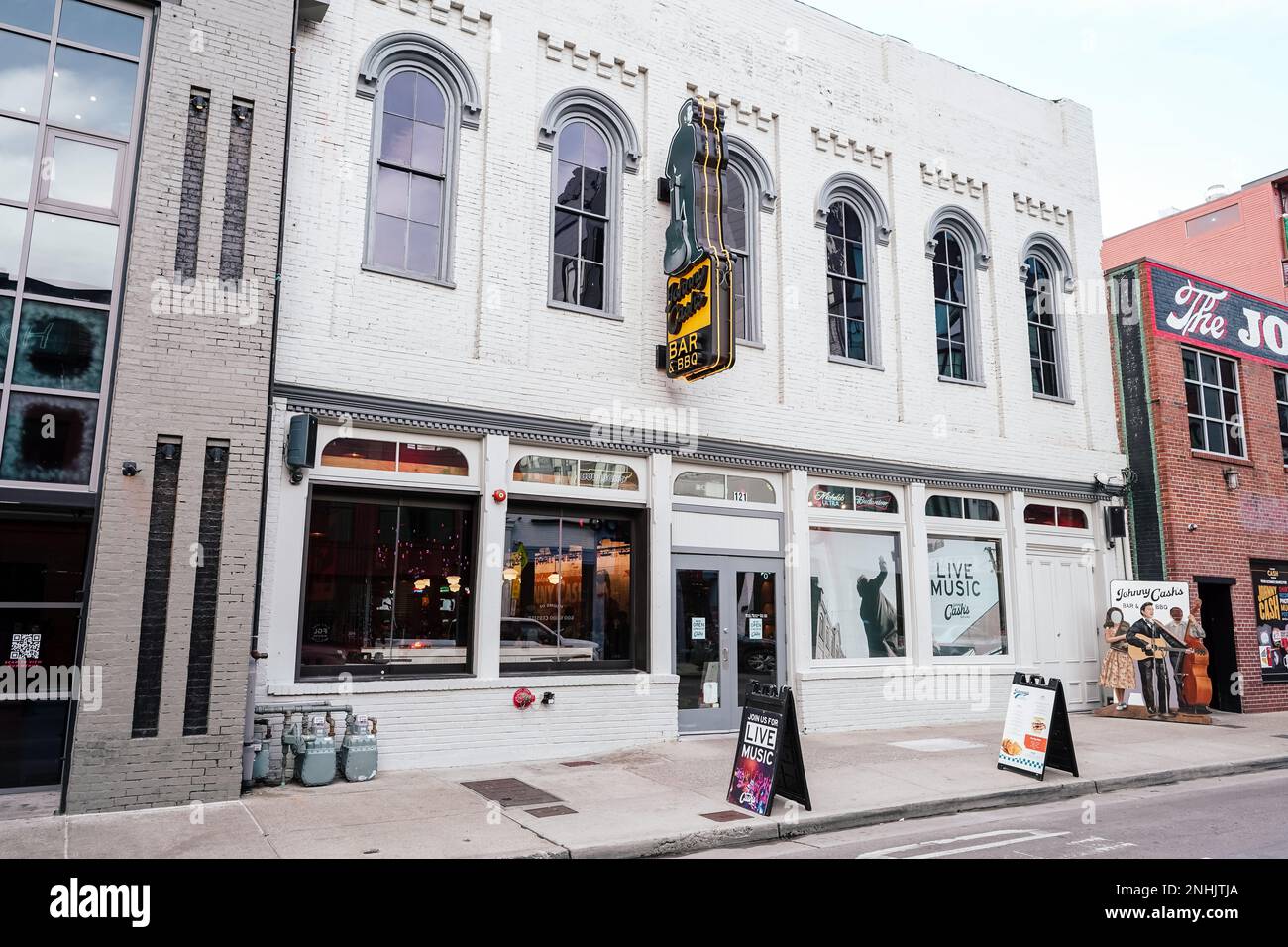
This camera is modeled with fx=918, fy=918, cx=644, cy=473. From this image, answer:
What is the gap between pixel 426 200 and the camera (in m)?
10.7

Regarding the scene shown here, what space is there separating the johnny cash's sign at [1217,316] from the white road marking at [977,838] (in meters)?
11.6

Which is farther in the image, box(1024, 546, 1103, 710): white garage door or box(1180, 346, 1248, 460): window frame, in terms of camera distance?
box(1180, 346, 1248, 460): window frame

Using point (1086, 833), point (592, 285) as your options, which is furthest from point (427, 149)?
point (1086, 833)

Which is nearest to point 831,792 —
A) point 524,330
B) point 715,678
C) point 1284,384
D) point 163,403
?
point 715,678

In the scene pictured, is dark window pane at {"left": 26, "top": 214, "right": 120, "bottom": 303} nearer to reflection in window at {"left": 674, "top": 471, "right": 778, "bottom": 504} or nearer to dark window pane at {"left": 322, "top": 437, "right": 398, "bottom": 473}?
dark window pane at {"left": 322, "top": 437, "right": 398, "bottom": 473}

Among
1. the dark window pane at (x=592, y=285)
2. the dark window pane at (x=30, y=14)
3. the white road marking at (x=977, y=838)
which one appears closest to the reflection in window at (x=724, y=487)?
the dark window pane at (x=592, y=285)

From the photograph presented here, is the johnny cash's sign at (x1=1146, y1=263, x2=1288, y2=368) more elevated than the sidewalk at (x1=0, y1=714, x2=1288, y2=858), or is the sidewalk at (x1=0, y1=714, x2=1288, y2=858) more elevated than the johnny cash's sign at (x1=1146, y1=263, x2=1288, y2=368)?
the johnny cash's sign at (x1=1146, y1=263, x2=1288, y2=368)

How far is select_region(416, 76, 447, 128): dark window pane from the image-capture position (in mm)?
10781

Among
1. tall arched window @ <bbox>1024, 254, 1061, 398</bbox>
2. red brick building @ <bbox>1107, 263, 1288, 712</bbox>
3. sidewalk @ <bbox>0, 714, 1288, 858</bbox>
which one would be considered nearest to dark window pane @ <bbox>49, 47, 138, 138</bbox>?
sidewalk @ <bbox>0, 714, 1288, 858</bbox>

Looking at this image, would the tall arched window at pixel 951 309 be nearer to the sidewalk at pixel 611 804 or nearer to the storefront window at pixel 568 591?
the sidewalk at pixel 611 804

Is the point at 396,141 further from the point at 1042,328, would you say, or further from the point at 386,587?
the point at 1042,328

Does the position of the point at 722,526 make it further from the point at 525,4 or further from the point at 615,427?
the point at 525,4

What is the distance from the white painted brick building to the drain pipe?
0.12 m

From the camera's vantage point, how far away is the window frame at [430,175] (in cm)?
1018
